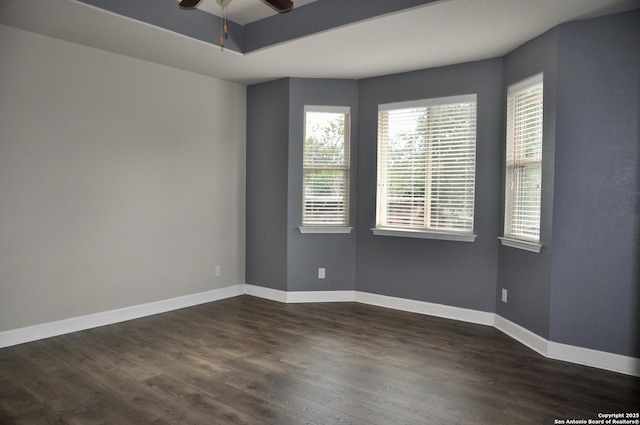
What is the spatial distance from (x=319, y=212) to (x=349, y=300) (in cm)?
114

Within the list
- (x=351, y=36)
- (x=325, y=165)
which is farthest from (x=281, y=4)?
(x=325, y=165)

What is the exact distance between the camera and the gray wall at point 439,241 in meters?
4.32

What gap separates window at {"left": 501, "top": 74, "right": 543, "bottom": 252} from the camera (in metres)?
3.73

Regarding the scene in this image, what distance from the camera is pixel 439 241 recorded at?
462cm

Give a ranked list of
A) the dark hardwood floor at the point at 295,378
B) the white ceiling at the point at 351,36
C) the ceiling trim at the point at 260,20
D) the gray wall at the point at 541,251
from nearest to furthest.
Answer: the dark hardwood floor at the point at 295,378 < the white ceiling at the point at 351,36 < the ceiling trim at the point at 260,20 < the gray wall at the point at 541,251

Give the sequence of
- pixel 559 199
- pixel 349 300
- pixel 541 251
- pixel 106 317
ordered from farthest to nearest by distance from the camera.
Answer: pixel 349 300
pixel 106 317
pixel 541 251
pixel 559 199

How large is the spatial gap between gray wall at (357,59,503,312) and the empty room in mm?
23

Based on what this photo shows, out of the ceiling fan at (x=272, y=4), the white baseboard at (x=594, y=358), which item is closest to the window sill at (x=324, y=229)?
the white baseboard at (x=594, y=358)

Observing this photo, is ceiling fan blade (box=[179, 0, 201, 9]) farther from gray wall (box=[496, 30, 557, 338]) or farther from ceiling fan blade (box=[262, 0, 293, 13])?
gray wall (box=[496, 30, 557, 338])

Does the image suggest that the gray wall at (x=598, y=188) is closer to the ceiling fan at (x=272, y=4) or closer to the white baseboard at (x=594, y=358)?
the white baseboard at (x=594, y=358)

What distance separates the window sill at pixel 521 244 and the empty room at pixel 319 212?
0.07 m

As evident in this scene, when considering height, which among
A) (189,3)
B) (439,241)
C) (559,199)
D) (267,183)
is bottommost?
(439,241)

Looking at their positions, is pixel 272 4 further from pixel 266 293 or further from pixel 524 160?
pixel 266 293

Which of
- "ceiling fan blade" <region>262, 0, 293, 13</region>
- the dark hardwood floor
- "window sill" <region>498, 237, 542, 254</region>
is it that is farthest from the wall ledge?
"ceiling fan blade" <region>262, 0, 293, 13</region>
